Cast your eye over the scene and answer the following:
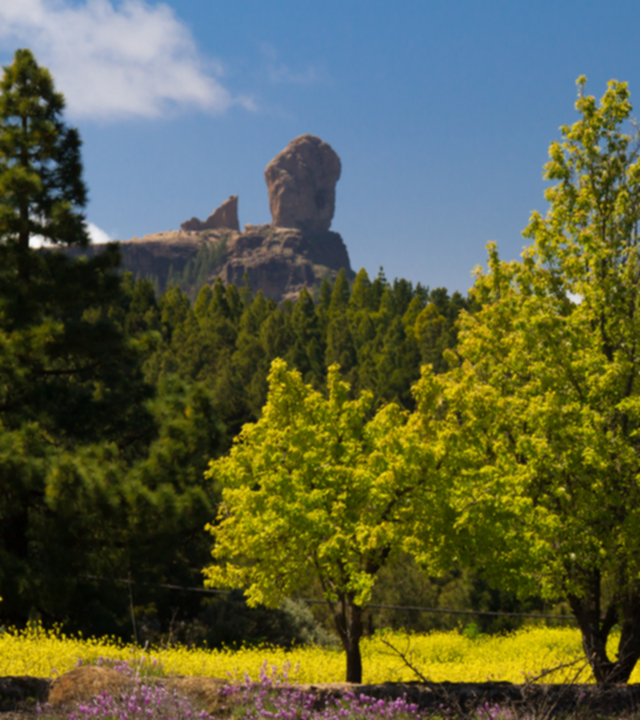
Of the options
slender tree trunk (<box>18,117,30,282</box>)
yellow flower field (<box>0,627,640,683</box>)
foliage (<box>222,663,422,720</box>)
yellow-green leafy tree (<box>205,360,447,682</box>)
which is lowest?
yellow flower field (<box>0,627,640,683</box>)

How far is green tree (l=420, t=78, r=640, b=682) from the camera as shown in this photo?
30.9ft

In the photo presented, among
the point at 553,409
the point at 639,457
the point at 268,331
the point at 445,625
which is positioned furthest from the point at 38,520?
the point at 268,331

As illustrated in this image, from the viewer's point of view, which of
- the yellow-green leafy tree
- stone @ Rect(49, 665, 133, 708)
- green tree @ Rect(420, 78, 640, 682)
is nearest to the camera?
stone @ Rect(49, 665, 133, 708)

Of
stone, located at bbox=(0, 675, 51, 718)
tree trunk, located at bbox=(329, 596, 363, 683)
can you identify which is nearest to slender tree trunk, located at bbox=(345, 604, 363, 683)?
tree trunk, located at bbox=(329, 596, 363, 683)

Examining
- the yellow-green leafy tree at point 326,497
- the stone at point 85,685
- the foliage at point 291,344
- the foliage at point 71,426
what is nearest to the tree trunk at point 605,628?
the yellow-green leafy tree at point 326,497

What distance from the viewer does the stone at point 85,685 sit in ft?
24.7

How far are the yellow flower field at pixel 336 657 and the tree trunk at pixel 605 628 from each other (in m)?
0.50

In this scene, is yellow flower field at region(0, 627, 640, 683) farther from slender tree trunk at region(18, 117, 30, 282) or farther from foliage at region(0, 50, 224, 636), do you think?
slender tree trunk at region(18, 117, 30, 282)

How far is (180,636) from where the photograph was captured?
17.4m

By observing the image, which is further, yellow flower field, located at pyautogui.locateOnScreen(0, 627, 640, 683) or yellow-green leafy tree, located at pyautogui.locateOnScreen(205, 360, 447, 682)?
yellow-green leafy tree, located at pyautogui.locateOnScreen(205, 360, 447, 682)

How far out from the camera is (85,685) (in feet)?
25.1

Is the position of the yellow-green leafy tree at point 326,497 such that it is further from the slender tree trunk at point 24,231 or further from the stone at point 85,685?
the slender tree trunk at point 24,231

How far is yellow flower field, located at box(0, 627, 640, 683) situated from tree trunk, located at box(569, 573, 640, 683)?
0.50 meters

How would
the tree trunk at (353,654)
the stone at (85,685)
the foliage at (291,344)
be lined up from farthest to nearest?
1. the foliage at (291,344)
2. the tree trunk at (353,654)
3. the stone at (85,685)
